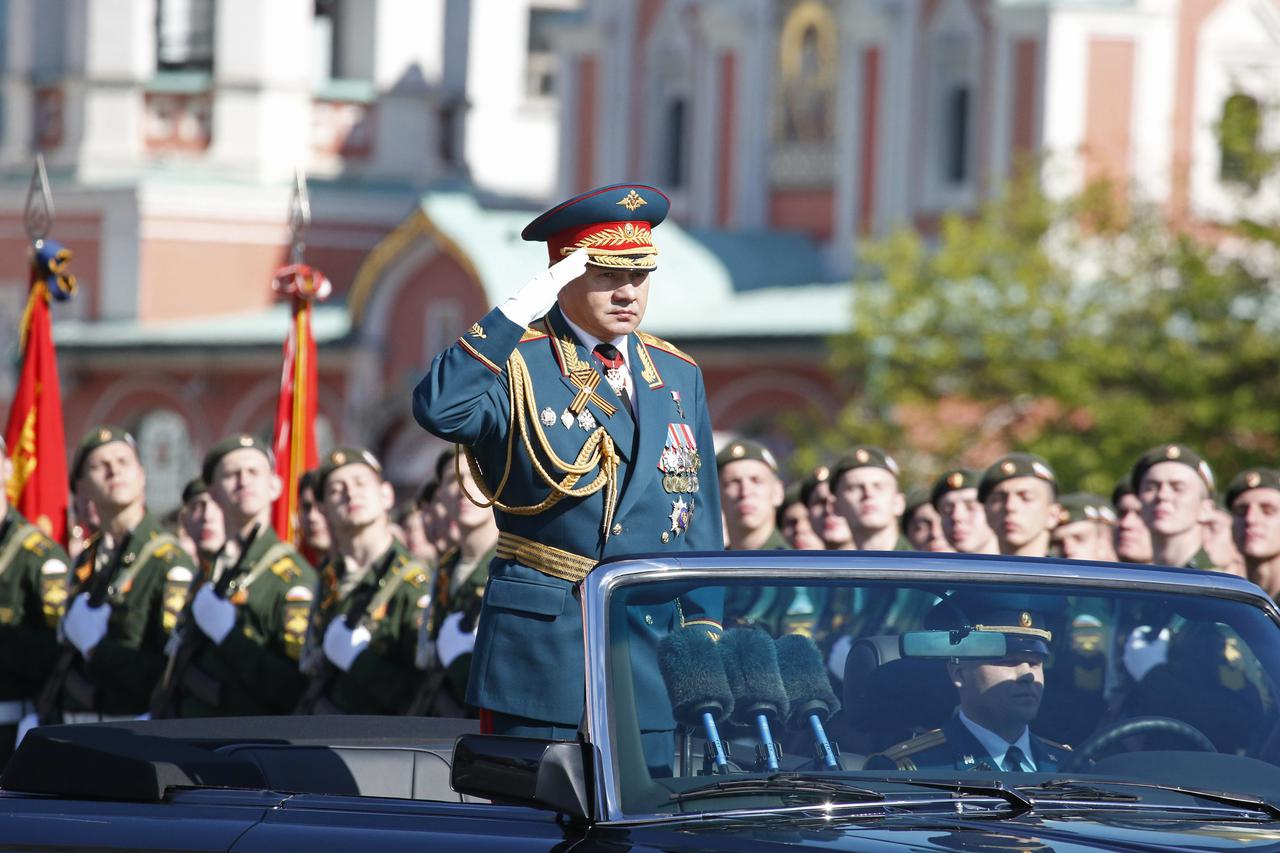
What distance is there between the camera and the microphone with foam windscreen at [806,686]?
4789 mm

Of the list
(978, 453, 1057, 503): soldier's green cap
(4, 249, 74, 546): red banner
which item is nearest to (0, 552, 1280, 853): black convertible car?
(978, 453, 1057, 503): soldier's green cap

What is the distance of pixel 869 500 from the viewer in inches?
362

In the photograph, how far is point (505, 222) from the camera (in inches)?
1346

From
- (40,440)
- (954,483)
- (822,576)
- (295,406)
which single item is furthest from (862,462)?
(822,576)

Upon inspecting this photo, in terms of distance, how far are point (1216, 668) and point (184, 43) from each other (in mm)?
35999

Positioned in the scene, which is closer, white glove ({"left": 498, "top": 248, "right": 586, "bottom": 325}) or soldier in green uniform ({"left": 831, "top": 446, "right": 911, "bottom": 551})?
white glove ({"left": 498, "top": 248, "right": 586, "bottom": 325})

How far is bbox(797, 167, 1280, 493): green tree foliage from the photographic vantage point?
22.8 metres

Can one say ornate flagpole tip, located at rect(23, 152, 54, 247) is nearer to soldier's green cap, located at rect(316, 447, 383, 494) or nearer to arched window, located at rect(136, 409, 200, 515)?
soldier's green cap, located at rect(316, 447, 383, 494)

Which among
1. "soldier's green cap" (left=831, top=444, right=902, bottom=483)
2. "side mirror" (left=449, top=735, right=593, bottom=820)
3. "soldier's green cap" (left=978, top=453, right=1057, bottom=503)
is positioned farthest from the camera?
"soldier's green cap" (left=831, top=444, right=902, bottom=483)

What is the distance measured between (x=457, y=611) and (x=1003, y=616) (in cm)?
388

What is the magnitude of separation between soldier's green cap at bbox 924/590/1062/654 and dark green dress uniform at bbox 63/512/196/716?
207 inches

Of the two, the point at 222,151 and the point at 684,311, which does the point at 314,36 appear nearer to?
the point at 222,151

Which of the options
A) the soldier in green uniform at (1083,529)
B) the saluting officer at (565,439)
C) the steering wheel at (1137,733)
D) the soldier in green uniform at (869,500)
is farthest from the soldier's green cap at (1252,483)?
the steering wheel at (1137,733)

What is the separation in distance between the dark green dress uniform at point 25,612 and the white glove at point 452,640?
6.78ft
